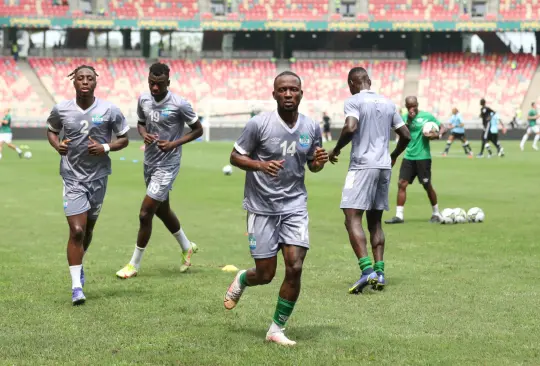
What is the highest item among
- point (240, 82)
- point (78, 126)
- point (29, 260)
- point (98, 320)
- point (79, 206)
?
point (78, 126)

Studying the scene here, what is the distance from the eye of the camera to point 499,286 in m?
9.26

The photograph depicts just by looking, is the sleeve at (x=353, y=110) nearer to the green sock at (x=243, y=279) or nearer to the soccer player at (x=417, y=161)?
the green sock at (x=243, y=279)

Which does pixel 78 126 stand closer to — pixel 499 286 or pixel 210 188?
pixel 499 286

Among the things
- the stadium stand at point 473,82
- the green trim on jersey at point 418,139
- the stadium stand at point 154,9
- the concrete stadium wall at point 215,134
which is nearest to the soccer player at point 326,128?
the concrete stadium wall at point 215,134

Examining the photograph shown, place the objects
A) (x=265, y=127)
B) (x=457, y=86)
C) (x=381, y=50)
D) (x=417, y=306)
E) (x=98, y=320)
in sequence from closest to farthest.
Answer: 1. (x=265, y=127)
2. (x=98, y=320)
3. (x=417, y=306)
4. (x=457, y=86)
5. (x=381, y=50)

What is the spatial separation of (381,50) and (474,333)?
66377 mm

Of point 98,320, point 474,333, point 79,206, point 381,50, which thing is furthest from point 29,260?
point 381,50

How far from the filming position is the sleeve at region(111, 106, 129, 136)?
9.26 metres

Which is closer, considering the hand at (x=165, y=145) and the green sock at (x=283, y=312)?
the green sock at (x=283, y=312)

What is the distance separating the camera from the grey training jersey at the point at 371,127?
923cm

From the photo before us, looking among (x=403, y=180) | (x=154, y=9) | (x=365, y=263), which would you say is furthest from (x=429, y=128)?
(x=154, y=9)

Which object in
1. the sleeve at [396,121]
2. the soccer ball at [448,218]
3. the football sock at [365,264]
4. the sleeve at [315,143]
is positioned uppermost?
the sleeve at [315,143]

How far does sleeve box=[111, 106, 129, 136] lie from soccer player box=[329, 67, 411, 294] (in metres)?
2.27

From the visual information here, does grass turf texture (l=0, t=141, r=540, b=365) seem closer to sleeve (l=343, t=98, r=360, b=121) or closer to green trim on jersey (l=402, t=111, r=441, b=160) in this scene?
green trim on jersey (l=402, t=111, r=441, b=160)
